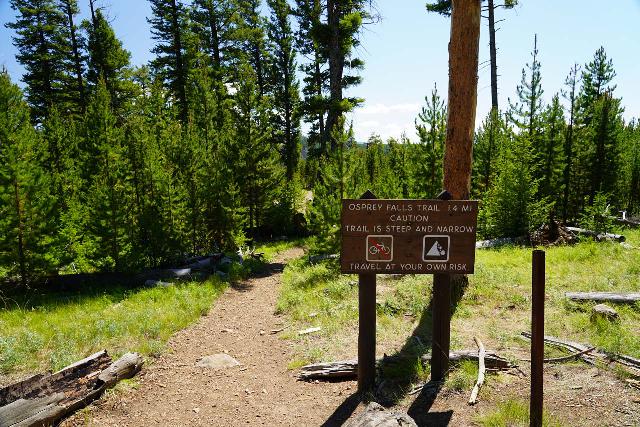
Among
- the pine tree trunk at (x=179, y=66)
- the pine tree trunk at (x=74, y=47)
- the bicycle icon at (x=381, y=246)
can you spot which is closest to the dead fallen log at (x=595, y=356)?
the bicycle icon at (x=381, y=246)

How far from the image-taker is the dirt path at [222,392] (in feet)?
17.1

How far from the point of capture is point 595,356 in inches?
214

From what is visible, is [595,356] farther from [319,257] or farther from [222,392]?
[319,257]

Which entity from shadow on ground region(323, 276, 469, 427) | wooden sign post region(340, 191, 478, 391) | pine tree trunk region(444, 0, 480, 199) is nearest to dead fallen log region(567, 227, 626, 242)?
pine tree trunk region(444, 0, 480, 199)

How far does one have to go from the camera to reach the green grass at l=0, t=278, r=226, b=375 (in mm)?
6699

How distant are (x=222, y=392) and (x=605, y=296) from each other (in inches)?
280

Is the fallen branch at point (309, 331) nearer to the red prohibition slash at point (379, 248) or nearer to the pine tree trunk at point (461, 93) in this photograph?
the red prohibition slash at point (379, 248)

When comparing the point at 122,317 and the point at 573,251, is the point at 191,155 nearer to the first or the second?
the point at 122,317

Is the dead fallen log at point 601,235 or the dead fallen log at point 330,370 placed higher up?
the dead fallen log at point 601,235

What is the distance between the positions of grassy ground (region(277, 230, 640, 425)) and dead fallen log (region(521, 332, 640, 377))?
21 cm

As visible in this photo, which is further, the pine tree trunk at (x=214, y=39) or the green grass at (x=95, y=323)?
the pine tree trunk at (x=214, y=39)

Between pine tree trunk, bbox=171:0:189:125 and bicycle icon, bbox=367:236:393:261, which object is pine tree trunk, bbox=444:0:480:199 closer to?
bicycle icon, bbox=367:236:393:261

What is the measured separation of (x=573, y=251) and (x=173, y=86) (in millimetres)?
28350

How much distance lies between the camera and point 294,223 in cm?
2553
